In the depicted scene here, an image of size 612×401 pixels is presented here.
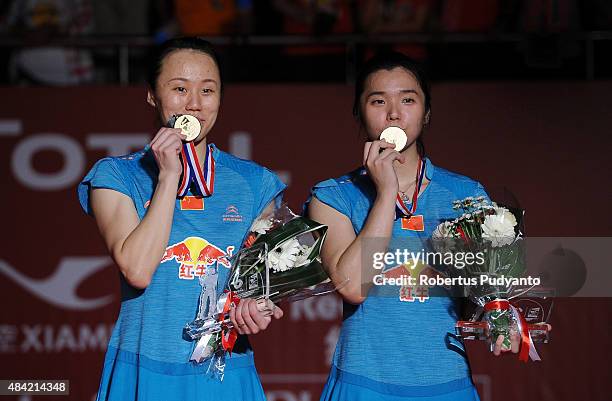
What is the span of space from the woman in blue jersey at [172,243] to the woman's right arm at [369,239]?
0.24m

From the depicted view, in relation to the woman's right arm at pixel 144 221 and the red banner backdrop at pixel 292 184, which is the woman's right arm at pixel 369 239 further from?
the red banner backdrop at pixel 292 184

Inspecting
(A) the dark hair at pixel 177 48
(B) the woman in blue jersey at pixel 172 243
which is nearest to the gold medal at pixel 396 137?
(B) the woman in blue jersey at pixel 172 243

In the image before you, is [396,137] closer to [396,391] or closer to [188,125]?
[188,125]

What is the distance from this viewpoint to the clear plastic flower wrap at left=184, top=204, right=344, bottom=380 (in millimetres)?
2803

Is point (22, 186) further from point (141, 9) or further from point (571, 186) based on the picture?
point (571, 186)

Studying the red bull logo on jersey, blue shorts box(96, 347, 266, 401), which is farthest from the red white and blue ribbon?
blue shorts box(96, 347, 266, 401)

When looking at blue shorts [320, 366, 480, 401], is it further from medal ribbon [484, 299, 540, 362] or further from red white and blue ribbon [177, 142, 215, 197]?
red white and blue ribbon [177, 142, 215, 197]

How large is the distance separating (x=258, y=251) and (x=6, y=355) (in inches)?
105

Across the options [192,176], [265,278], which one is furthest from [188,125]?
[265,278]

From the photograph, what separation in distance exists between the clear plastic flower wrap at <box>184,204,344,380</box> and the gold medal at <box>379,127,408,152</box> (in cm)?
34

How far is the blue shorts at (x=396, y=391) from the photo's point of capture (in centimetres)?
289

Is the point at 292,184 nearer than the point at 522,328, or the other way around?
the point at 522,328

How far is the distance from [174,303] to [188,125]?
51cm

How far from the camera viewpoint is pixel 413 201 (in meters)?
3.05
